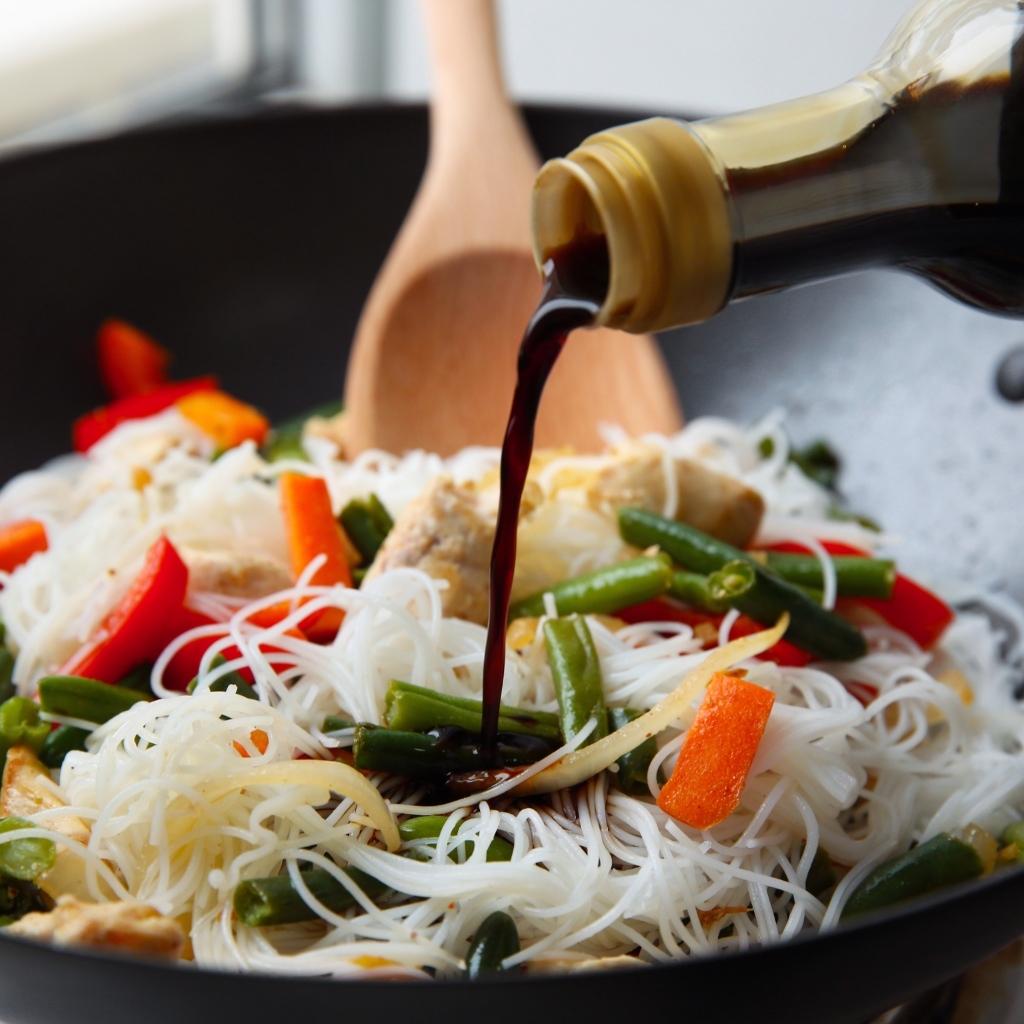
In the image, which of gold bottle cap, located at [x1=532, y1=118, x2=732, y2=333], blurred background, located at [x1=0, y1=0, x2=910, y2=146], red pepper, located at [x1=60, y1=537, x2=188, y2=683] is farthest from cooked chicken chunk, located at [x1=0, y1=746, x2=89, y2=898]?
blurred background, located at [x1=0, y1=0, x2=910, y2=146]

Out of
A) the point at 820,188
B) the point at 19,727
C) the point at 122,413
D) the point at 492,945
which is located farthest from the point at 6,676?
the point at 820,188

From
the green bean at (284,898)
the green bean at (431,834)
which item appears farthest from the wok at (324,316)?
the green bean at (284,898)

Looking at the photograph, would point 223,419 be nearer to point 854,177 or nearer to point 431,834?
point 431,834

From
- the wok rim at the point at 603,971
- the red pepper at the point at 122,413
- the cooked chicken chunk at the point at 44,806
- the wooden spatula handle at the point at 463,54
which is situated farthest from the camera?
the wooden spatula handle at the point at 463,54

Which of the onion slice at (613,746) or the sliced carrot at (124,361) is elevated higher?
the sliced carrot at (124,361)

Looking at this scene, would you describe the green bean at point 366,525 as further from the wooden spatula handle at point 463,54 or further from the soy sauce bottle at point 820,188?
the wooden spatula handle at point 463,54

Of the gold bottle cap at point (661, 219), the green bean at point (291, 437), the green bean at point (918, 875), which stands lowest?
the green bean at point (918, 875)

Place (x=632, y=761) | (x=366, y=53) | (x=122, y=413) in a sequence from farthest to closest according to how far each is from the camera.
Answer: (x=366, y=53) < (x=122, y=413) < (x=632, y=761)
